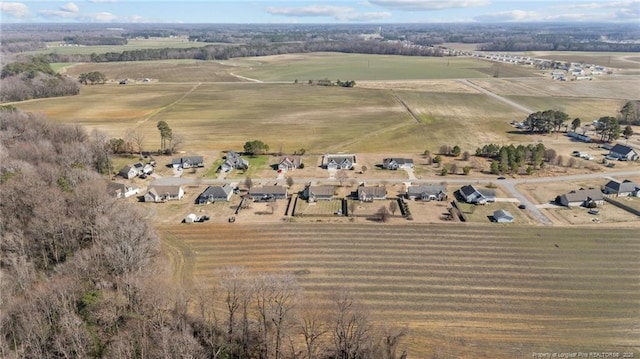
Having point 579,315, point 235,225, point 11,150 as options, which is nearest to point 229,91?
point 11,150

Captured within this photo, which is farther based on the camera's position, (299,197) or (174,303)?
(299,197)

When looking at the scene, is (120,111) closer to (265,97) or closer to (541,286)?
(265,97)

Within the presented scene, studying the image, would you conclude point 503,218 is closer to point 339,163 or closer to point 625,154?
point 339,163

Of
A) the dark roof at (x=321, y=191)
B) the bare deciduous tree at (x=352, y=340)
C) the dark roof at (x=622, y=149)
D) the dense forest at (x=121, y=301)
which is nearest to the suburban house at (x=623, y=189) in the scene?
the dark roof at (x=622, y=149)

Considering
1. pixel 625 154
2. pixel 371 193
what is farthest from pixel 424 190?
pixel 625 154

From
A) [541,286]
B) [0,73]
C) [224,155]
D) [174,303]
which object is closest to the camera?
[174,303]

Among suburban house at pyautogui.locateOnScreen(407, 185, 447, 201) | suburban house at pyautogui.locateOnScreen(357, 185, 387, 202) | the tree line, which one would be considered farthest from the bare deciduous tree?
the tree line

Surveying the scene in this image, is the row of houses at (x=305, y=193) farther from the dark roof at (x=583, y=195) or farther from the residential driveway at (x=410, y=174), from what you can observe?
the dark roof at (x=583, y=195)

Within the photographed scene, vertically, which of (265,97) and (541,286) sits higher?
(265,97)
